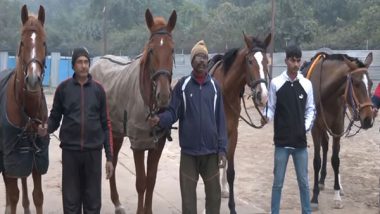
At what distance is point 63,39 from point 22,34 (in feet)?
163

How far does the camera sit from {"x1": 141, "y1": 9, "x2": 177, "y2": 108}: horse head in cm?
448

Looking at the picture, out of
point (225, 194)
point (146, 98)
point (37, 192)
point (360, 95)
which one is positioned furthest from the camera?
point (225, 194)

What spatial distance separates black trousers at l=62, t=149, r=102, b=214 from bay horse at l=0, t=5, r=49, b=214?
0.58 meters

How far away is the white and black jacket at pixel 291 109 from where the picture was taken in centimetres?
527

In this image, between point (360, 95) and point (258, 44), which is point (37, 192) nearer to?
point (258, 44)

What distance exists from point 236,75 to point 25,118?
259 centimetres

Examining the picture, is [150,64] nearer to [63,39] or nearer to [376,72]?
[376,72]

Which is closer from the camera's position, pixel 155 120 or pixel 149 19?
pixel 155 120

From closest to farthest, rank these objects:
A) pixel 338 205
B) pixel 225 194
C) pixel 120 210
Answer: pixel 120 210 → pixel 338 205 → pixel 225 194

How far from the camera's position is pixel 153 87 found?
481 centimetres

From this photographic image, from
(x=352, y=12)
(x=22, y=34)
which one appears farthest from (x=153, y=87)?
(x=352, y=12)

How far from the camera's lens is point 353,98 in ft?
21.1

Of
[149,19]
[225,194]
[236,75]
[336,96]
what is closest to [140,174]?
[149,19]

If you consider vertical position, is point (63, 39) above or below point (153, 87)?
above
